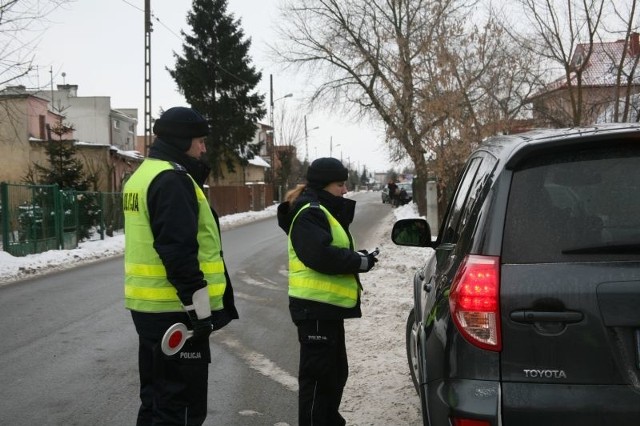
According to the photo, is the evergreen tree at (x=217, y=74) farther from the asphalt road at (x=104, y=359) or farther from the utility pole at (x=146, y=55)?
the asphalt road at (x=104, y=359)

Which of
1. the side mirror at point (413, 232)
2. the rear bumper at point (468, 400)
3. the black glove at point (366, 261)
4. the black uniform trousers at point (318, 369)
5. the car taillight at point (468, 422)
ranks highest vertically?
the side mirror at point (413, 232)

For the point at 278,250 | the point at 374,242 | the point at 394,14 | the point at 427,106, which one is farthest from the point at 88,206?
the point at 394,14

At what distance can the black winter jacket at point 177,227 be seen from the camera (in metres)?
3.16

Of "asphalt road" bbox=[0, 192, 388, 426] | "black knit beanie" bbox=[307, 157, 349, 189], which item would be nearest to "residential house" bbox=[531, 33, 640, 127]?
"asphalt road" bbox=[0, 192, 388, 426]

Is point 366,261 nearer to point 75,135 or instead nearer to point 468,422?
point 468,422

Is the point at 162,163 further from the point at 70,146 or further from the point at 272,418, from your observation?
the point at 70,146

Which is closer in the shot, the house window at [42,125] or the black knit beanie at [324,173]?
the black knit beanie at [324,173]

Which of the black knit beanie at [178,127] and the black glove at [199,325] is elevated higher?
the black knit beanie at [178,127]

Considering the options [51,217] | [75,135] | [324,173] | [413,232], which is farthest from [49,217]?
[75,135]

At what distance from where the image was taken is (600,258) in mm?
2311

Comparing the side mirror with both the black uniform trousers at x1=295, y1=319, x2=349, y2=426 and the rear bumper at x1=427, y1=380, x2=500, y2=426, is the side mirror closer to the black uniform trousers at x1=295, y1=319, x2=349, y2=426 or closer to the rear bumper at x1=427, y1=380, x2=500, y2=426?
the black uniform trousers at x1=295, y1=319, x2=349, y2=426

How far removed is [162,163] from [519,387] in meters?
2.02

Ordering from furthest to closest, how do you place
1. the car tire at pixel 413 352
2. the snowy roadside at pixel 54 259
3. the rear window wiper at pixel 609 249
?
the snowy roadside at pixel 54 259, the car tire at pixel 413 352, the rear window wiper at pixel 609 249

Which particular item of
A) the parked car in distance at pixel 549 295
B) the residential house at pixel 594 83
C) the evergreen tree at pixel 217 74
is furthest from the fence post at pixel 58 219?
the evergreen tree at pixel 217 74
